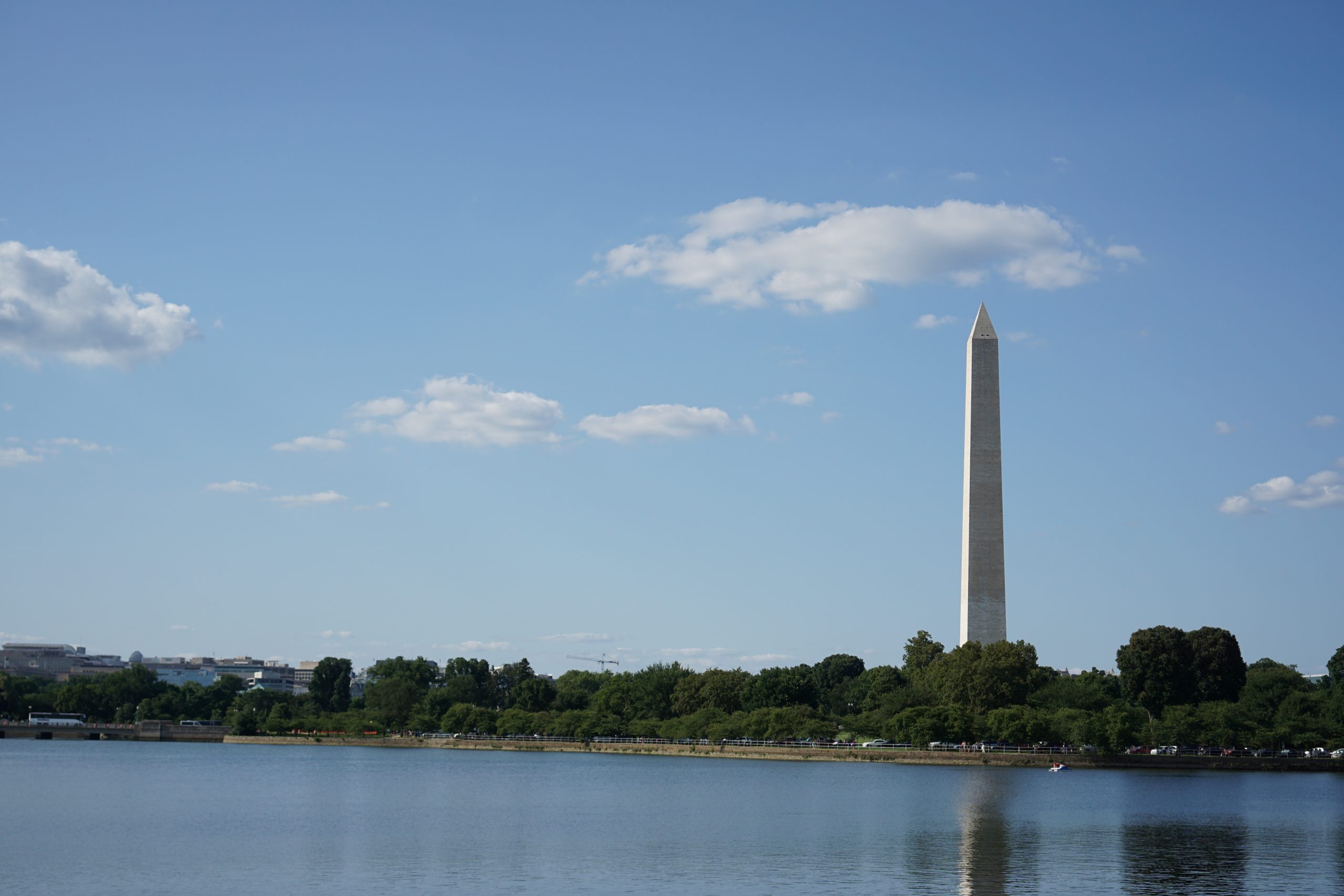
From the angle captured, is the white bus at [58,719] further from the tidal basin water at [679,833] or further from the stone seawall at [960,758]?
the tidal basin water at [679,833]

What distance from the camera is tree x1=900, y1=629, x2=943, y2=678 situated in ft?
292

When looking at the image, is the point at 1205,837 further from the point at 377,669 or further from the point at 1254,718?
the point at 377,669

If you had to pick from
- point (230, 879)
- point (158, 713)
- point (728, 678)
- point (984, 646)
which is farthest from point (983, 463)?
point (158, 713)

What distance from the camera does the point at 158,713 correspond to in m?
137

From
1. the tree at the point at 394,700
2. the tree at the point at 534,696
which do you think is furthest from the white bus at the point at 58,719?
the tree at the point at 534,696

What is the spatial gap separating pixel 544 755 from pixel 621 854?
63291mm

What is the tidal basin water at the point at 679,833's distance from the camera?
28719 millimetres

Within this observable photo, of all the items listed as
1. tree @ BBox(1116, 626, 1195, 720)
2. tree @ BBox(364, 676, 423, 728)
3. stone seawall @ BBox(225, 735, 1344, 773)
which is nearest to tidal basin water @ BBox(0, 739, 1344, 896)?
stone seawall @ BBox(225, 735, 1344, 773)

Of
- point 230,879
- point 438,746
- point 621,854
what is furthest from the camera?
point 438,746

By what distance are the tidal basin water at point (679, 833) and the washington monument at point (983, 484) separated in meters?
13.2

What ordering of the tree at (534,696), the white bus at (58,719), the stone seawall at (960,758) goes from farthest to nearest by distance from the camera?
1. the white bus at (58,719)
2. the tree at (534,696)
3. the stone seawall at (960,758)

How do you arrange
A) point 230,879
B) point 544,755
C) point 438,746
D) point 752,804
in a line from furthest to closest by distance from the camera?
point 438,746
point 544,755
point 752,804
point 230,879

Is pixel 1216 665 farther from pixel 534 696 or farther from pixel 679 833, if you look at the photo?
pixel 534 696

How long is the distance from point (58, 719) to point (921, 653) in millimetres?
94269
